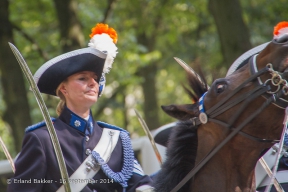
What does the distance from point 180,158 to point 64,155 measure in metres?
0.96

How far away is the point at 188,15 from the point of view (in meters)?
13.7

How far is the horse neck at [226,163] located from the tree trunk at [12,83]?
7.42 meters

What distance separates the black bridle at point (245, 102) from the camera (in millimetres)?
3082

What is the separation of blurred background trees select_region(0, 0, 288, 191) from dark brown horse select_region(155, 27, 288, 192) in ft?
17.4

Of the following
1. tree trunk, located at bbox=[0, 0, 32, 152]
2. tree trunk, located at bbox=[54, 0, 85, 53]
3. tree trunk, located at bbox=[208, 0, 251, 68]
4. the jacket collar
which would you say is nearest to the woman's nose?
the jacket collar

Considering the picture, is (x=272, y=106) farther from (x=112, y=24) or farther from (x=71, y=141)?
(x=112, y=24)

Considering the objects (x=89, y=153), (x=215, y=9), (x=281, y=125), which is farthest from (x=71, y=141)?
(x=215, y=9)

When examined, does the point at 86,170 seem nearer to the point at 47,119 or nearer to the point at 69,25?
the point at 47,119

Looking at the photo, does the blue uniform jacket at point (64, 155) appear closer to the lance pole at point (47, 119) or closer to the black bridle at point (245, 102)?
the lance pole at point (47, 119)

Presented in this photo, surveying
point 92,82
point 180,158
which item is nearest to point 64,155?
point 92,82

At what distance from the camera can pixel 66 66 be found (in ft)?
14.3

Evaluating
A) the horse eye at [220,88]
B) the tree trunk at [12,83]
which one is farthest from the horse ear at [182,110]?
the tree trunk at [12,83]

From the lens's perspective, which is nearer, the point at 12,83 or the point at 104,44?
the point at 104,44

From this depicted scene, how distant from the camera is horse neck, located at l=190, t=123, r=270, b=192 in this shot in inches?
133
